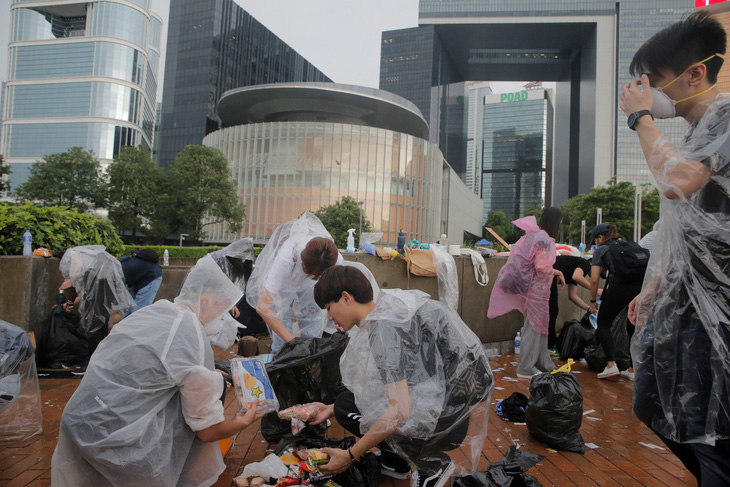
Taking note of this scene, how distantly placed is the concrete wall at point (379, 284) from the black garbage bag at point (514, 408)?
2.05 m

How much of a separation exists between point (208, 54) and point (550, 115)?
10864cm

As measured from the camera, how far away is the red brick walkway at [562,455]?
2.49 metres

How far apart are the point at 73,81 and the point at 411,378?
85344mm

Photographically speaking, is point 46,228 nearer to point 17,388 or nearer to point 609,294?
point 17,388

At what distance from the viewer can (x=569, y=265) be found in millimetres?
5508

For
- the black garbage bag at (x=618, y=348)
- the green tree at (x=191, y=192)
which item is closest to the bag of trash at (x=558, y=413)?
the black garbage bag at (x=618, y=348)

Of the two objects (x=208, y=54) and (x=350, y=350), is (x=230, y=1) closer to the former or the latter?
(x=208, y=54)

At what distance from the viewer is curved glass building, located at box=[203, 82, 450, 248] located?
149 feet

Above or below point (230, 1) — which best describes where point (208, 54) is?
below

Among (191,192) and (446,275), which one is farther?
(191,192)

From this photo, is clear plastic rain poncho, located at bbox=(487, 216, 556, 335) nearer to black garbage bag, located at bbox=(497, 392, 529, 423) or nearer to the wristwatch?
black garbage bag, located at bbox=(497, 392, 529, 423)

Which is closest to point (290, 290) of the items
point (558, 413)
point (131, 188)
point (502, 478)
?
point (502, 478)

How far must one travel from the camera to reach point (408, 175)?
48406 mm

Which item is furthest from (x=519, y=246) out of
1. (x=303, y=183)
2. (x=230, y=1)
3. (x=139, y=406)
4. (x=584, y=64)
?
(x=584, y=64)
